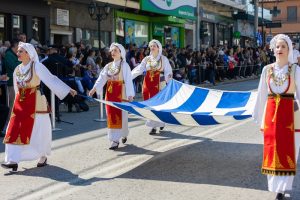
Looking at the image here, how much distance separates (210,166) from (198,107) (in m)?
1.28

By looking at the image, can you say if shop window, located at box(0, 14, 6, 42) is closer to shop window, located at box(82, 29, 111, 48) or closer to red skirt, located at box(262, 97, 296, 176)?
shop window, located at box(82, 29, 111, 48)

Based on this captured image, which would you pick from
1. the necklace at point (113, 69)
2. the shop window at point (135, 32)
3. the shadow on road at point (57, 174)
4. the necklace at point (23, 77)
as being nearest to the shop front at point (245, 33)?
the shop window at point (135, 32)

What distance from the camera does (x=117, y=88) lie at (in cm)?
1013

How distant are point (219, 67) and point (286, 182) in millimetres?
23567

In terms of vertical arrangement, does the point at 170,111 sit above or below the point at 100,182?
above

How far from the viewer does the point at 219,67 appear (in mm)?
29516

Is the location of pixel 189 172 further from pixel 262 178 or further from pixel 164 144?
pixel 164 144

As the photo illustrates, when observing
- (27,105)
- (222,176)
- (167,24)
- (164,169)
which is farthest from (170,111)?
(167,24)

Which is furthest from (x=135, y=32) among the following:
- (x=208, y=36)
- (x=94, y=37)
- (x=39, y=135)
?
(x=39, y=135)

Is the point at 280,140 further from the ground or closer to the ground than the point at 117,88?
closer to the ground

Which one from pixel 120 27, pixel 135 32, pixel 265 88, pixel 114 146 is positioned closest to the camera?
pixel 265 88

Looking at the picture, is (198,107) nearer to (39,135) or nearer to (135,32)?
(39,135)

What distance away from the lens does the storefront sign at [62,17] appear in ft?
81.1

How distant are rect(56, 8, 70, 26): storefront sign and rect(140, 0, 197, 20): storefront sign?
4.43 metres
